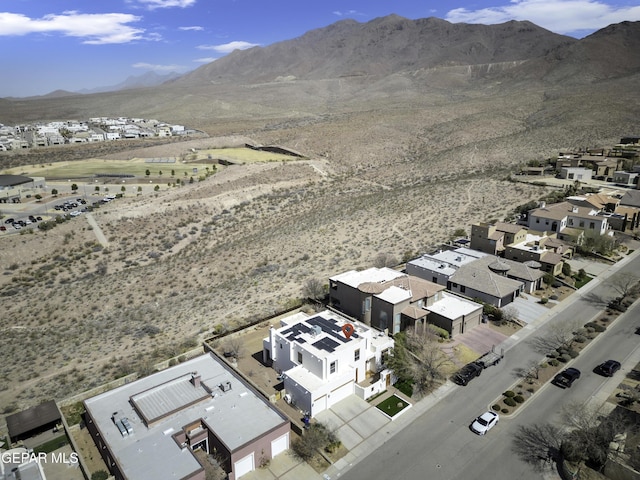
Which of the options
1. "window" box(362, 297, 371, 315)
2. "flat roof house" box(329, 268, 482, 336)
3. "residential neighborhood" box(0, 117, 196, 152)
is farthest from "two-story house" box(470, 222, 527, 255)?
"residential neighborhood" box(0, 117, 196, 152)

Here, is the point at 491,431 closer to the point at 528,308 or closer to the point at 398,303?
the point at 398,303

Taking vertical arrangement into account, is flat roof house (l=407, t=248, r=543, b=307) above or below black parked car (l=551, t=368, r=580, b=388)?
above

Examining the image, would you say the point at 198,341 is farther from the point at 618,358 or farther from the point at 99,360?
the point at 618,358

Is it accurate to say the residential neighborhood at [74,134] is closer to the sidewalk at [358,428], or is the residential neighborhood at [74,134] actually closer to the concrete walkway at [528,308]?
the concrete walkway at [528,308]

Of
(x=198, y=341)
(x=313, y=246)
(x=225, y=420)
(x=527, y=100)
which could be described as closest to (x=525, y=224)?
(x=313, y=246)

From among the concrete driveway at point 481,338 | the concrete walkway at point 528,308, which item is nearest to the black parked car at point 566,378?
the concrete driveway at point 481,338

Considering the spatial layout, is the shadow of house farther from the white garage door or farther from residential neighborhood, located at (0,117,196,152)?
residential neighborhood, located at (0,117,196,152)
